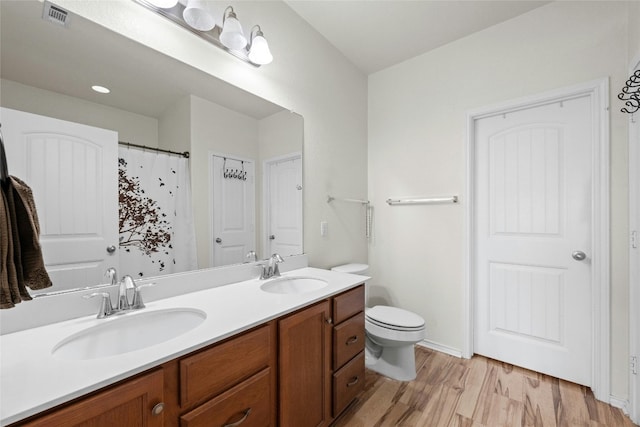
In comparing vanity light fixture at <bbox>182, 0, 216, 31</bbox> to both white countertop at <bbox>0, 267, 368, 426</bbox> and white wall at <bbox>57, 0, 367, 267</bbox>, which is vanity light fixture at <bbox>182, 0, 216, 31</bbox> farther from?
white countertop at <bbox>0, 267, 368, 426</bbox>

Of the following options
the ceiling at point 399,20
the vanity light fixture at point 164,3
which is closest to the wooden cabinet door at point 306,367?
the vanity light fixture at point 164,3

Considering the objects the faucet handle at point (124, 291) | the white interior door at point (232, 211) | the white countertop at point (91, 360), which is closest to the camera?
the white countertop at point (91, 360)

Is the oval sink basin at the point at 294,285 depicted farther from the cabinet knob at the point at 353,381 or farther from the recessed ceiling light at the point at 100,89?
the recessed ceiling light at the point at 100,89

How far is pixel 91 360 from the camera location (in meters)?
0.71

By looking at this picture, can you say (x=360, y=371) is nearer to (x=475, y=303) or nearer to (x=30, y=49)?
(x=475, y=303)

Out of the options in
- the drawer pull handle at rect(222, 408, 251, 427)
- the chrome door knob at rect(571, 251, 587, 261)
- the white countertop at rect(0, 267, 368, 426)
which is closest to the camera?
the white countertop at rect(0, 267, 368, 426)

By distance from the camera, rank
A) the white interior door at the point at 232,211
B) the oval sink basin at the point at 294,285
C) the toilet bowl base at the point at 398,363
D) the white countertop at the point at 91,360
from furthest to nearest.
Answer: the toilet bowl base at the point at 398,363 → the oval sink basin at the point at 294,285 → the white interior door at the point at 232,211 → the white countertop at the point at 91,360

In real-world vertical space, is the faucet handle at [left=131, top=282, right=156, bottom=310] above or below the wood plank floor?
above

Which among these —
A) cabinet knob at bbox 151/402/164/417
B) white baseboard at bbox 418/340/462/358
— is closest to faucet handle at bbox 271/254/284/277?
cabinet knob at bbox 151/402/164/417

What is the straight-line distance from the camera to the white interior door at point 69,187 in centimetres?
94

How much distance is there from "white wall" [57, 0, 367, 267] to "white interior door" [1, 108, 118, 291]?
0.48m

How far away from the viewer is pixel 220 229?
1.54 m

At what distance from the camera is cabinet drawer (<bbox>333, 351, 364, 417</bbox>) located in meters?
1.47

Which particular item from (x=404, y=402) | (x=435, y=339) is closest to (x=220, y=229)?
(x=404, y=402)
